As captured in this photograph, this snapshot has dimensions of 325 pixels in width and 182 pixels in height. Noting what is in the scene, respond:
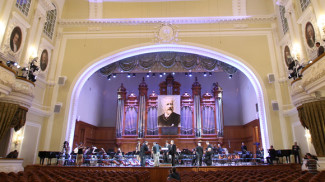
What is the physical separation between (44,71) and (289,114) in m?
11.0

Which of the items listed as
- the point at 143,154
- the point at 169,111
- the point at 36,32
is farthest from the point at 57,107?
the point at 169,111

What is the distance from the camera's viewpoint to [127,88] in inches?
637

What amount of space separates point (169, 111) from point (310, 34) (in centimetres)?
831

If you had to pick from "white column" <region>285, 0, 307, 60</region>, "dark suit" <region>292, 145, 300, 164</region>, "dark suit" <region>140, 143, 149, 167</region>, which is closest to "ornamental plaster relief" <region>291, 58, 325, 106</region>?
"white column" <region>285, 0, 307, 60</region>

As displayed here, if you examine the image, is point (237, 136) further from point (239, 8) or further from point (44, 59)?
point (44, 59)

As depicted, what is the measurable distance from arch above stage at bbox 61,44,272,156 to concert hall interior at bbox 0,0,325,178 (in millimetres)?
49

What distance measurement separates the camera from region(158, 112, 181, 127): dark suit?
13805 millimetres

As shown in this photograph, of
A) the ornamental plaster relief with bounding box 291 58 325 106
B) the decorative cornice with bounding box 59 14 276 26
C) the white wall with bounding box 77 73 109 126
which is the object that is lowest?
the ornamental plaster relief with bounding box 291 58 325 106

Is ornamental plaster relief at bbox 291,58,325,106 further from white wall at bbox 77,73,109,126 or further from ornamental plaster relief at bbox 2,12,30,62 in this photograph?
white wall at bbox 77,73,109,126

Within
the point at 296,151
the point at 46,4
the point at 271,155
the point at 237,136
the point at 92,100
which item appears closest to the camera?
the point at 296,151

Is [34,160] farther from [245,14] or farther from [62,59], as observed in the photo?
[245,14]

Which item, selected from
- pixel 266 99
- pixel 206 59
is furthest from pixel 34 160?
pixel 266 99

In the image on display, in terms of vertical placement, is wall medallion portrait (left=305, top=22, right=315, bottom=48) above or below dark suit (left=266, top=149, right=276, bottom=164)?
above

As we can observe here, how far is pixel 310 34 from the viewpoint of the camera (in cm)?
790
